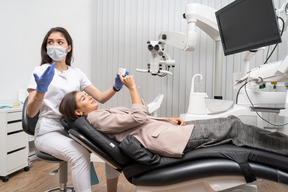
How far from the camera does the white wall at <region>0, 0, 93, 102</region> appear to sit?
263 cm

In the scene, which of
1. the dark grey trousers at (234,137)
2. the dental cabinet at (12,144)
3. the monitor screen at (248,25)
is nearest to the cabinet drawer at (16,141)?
the dental cabinet at (12,144)

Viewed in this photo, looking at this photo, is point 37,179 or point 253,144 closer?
point 253,144

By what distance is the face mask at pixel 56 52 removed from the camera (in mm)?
1513

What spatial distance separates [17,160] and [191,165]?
1.93 metres

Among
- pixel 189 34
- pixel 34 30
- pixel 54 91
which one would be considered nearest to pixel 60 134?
pixel 54 91

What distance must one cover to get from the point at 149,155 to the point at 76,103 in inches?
22.6

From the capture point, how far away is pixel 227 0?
237cm

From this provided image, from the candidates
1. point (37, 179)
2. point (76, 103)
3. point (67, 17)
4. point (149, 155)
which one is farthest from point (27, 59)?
point (149, 155)

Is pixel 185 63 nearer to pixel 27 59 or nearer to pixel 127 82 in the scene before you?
pixel 127 82

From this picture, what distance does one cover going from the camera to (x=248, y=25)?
143 centimetres

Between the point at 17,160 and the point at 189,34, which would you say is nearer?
the point at 189,34

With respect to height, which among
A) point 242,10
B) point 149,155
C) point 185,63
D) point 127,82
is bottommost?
point 149,155

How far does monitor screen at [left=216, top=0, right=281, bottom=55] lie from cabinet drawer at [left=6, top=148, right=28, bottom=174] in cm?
219

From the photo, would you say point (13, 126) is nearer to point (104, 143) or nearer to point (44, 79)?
point (44, 79)
